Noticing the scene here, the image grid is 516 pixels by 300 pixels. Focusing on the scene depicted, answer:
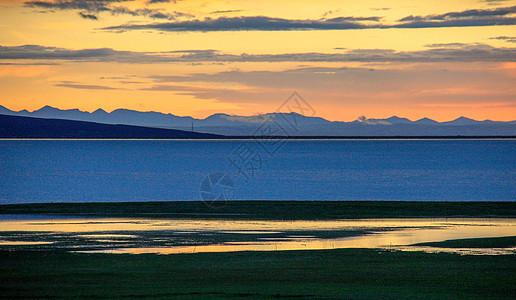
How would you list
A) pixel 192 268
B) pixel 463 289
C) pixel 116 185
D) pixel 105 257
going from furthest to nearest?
pixel 116 185
pixel 105 257
pixel 192 268
pixel 463 289

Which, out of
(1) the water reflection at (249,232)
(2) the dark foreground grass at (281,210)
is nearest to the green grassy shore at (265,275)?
(1) the water reflection at (249,232)

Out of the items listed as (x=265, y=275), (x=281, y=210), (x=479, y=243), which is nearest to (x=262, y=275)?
(x=265, y=275)

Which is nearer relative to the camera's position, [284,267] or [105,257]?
[284,267]

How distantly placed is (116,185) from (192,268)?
84.2 m

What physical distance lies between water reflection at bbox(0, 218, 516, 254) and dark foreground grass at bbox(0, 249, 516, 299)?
286 cm

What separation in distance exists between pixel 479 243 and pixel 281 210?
21607 millimetres

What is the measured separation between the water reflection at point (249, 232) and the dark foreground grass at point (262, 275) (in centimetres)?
286

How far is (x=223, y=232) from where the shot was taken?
38.8 metres

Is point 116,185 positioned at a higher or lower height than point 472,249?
lower

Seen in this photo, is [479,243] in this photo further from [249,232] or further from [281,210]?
[281,210]

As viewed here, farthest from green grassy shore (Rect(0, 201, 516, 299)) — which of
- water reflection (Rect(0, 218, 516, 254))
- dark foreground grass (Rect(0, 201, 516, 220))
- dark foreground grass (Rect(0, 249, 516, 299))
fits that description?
dark foreground grass (Rect(0, 201, 516, 220))

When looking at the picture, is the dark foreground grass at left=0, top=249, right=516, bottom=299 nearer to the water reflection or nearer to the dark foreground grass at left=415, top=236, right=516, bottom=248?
the water reflection

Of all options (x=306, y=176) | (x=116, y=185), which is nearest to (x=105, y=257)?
(x=116, y=185)

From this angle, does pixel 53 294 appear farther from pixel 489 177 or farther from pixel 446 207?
pixel 489 177
